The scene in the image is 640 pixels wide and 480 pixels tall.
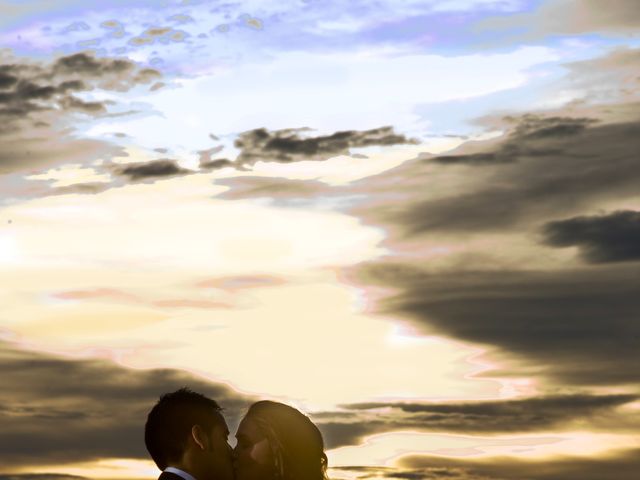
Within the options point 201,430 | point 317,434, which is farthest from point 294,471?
point 201,430

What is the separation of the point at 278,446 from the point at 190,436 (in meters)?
1.60

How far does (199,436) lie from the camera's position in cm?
1561

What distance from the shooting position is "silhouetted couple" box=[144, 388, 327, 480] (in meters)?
15.6

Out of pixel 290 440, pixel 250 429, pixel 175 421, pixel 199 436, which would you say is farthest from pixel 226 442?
pixel 290 440

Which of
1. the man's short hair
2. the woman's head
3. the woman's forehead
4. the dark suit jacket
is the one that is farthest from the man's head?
the woman's forehead

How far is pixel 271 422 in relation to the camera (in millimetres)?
16953

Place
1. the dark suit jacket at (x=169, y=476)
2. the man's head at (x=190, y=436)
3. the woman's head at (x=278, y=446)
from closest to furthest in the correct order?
1. the dark suit jacket at (x=169, y=476)
2. the man's head at (x=190, y=436)
3. the woman's head at (x=278, y=446)

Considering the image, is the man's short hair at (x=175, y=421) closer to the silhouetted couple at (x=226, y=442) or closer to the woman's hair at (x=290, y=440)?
the silhouetted couple at (x=226, y=442)

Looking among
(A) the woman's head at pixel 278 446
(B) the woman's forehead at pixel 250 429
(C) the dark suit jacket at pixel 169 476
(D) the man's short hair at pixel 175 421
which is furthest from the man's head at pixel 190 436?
(B) the woman's forehead at pixel 250 429

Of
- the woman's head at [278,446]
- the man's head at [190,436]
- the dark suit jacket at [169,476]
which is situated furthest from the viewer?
the woman's head at [278,446]

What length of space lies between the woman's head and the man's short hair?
1007 mm

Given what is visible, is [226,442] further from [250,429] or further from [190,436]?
[250,429]

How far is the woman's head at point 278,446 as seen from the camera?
658 inches

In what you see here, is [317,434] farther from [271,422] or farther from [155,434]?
[155,434]
